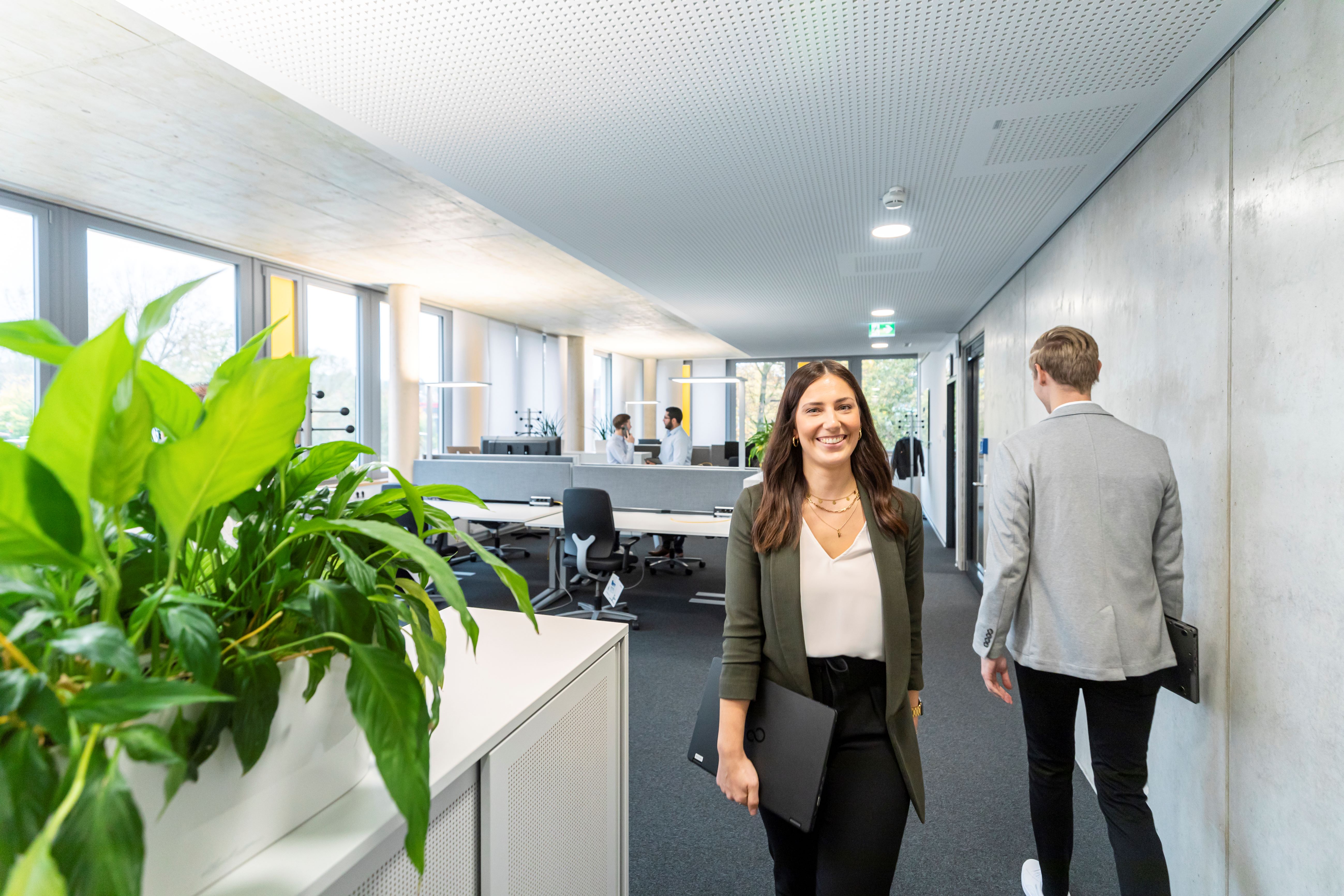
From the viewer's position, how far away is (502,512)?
180 inches

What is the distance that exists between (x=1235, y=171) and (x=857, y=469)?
1124mm

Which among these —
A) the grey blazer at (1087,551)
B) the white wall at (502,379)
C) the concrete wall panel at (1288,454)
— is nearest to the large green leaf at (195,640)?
the grey blazer at (1087,551)

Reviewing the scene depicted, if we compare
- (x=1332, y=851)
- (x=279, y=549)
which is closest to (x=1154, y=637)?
(x=1332, y=851)

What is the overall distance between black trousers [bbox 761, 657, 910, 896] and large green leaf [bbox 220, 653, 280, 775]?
35.0 inches

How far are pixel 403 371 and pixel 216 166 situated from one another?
2.73m

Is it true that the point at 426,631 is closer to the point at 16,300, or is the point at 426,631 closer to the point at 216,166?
the point at 216,166

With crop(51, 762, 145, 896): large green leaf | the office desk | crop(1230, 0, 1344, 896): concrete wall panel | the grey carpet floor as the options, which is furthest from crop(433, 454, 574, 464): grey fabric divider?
crop(51, 762, 145, 896): large green leaf

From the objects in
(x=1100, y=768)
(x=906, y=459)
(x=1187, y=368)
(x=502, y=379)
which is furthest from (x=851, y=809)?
(x=906, y=459)

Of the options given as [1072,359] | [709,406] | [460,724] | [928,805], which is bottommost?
[928,805]

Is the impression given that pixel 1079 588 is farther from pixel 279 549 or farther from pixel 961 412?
pixel 961 412

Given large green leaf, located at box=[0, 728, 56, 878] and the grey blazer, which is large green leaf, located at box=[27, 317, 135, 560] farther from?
the grey blazer

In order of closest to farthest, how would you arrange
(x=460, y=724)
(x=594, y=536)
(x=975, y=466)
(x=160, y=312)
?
1. (x=160, y=312)
2. (x=460, y=724)
3. (x=594, y=536)
4. (x=975, y=466)

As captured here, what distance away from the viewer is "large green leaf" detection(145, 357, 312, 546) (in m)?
0.49

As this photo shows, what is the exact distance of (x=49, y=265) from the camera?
12.3 ft
